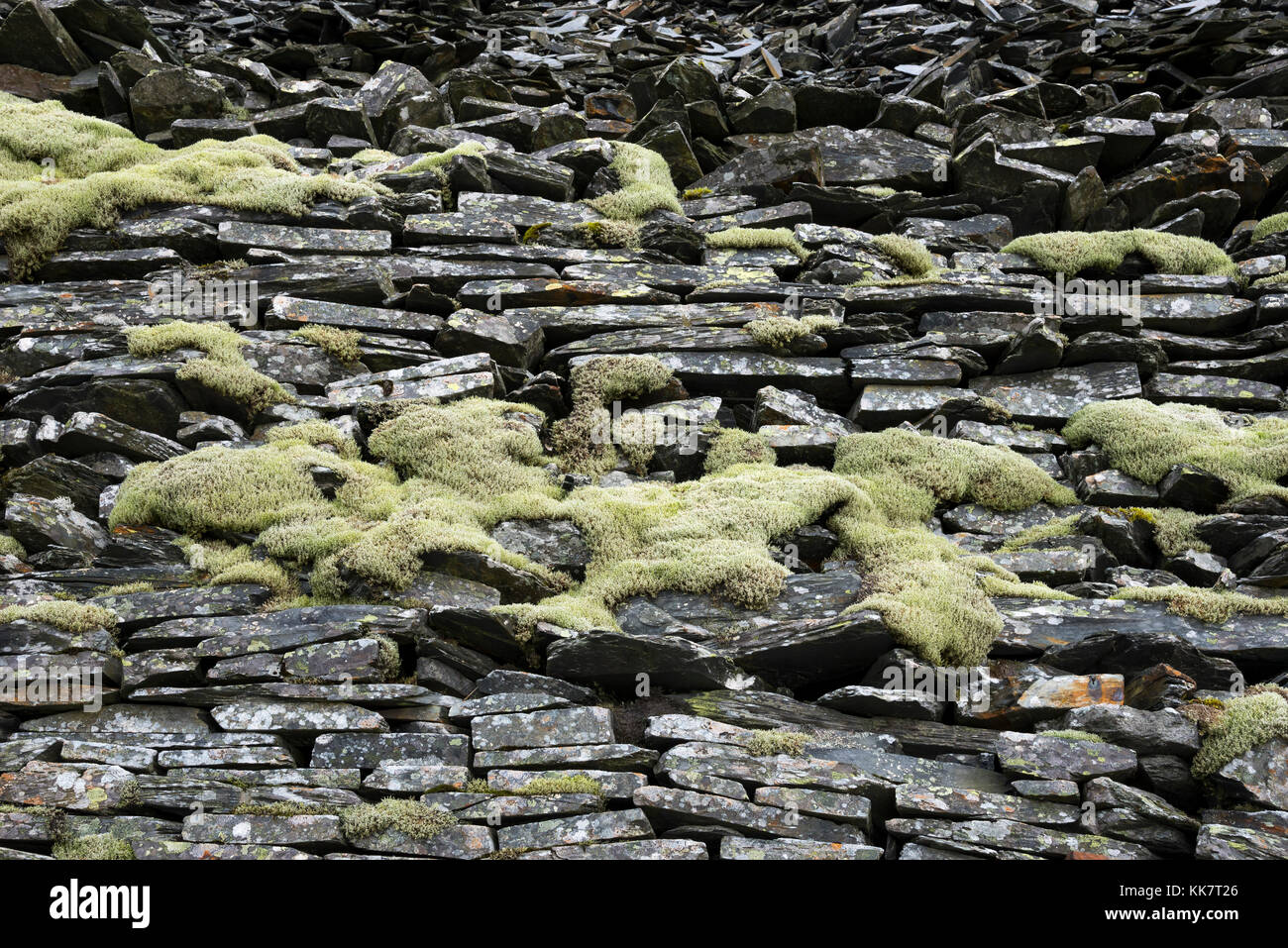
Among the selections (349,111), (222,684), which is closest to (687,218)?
(349,111)

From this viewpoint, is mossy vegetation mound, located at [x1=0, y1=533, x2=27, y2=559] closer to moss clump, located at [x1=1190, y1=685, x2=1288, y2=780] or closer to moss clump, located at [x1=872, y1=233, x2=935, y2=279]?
moss clump, located at [x1=1190, y1=685, x2=1288, y2=780]

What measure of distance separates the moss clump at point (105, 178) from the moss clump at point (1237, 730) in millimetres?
18425

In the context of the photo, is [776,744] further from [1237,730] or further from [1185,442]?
[1185,442]

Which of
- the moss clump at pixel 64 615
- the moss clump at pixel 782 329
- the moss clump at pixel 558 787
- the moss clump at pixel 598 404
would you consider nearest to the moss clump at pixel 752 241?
the moss clump at pixel 782 329

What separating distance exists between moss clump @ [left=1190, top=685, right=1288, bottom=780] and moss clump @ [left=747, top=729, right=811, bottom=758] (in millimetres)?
3633

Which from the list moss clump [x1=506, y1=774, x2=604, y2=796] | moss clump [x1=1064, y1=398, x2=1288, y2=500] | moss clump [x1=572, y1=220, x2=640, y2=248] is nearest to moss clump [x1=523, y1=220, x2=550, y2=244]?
moss clump [x1=572, y1=220, x2=640, y2=248]

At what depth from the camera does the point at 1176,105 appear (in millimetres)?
28594

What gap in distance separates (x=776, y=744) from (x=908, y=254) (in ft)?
46.4

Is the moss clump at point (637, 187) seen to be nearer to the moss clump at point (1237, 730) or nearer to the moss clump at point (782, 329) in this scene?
the moss clump at point (782, 329)

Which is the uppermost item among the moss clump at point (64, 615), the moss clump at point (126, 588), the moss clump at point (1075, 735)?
the moss clump at point (126, 588)

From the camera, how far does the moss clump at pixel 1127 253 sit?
2130 centimetres

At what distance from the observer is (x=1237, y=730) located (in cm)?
1005

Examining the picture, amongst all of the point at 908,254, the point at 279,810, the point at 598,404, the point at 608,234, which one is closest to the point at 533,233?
the point at 608,234

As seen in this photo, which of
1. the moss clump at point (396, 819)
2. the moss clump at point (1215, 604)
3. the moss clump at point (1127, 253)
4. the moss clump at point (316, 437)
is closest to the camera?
the moss clump at point (396, 819)
